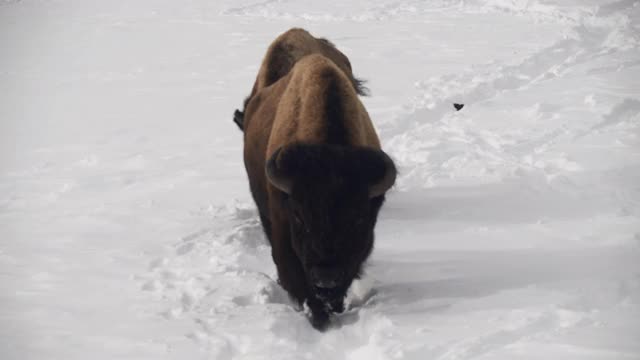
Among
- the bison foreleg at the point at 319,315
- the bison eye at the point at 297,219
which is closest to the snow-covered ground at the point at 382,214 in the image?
the bison foreleg at the point at 319,315

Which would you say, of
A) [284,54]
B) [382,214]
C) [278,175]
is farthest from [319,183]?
[284,54]

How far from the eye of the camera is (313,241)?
11.7 ft

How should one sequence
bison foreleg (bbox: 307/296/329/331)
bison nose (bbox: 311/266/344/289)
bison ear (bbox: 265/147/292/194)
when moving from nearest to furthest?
1. bison nose (bbox: 311/266/344/289)
2. bison ear (bbox: 265/147/292/194)
3. bison foreleg (bbox: 307/296/329/331)

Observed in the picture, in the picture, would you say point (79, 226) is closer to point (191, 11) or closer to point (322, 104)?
point (322, 104)

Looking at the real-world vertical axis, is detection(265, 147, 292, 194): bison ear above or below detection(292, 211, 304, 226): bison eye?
above

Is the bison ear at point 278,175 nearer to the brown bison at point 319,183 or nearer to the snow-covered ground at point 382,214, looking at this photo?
the brown bison at point 319,183

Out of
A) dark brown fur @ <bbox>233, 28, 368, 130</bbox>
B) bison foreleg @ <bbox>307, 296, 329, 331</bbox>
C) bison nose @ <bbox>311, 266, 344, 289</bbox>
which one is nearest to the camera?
bison nose @ <bbox>311, 266, 344, 289</bbox>

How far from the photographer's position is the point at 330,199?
3.54 m

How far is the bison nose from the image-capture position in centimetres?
350

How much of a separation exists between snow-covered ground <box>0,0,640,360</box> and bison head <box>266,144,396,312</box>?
0.50m

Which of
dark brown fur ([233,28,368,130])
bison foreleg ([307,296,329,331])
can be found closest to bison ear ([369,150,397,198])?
bison foreleg ([307,296,329,331])

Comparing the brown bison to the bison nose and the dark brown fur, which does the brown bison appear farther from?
the dark brown fur

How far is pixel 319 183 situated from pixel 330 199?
4.5 inches

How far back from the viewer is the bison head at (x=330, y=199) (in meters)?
3.53
